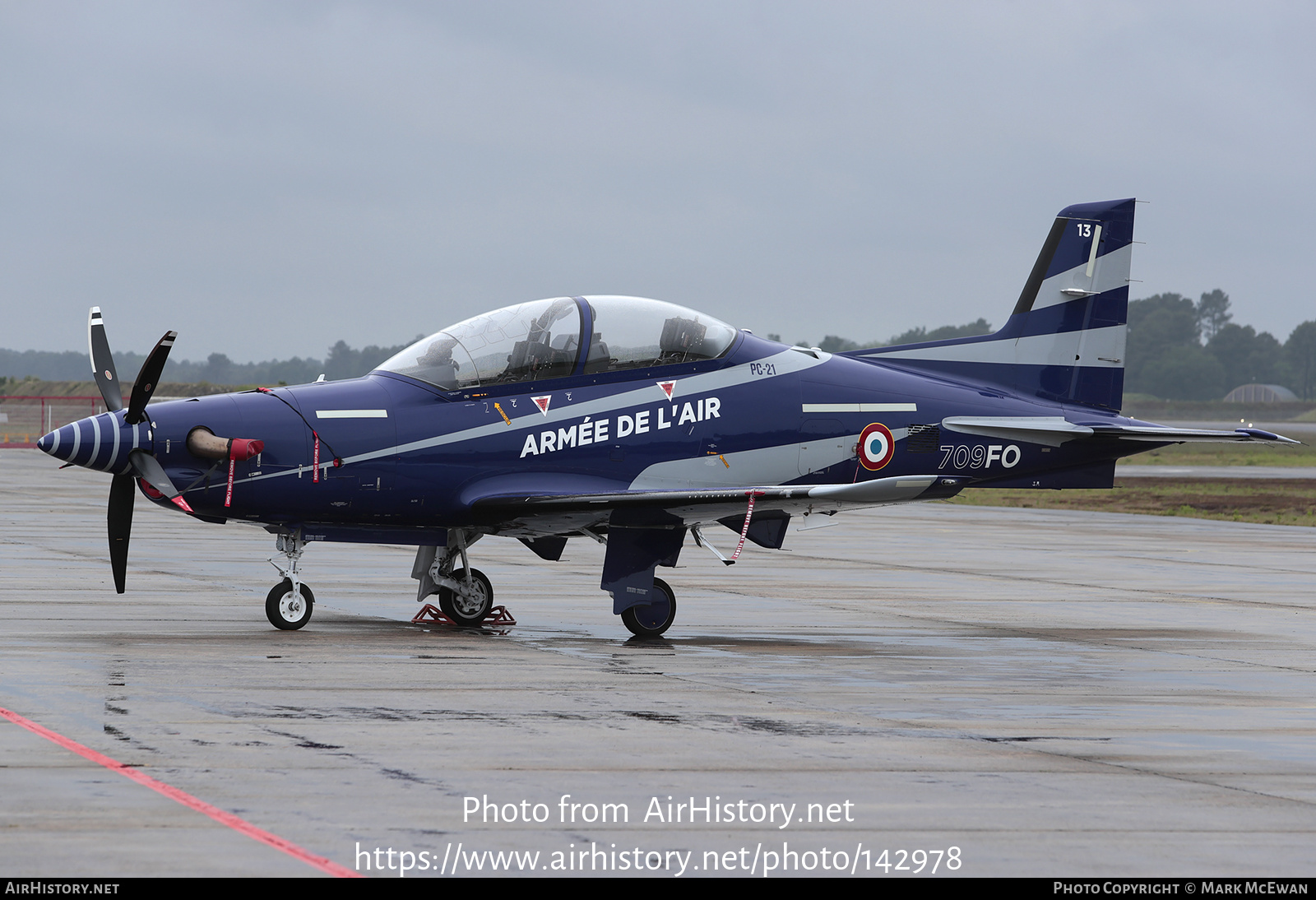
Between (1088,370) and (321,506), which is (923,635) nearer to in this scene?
(1088,370)

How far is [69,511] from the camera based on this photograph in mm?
31922

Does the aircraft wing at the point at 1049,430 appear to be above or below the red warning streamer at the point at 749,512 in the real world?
above

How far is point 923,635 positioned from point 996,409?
2.47 m

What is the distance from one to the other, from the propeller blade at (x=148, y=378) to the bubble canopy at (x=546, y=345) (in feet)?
6.84

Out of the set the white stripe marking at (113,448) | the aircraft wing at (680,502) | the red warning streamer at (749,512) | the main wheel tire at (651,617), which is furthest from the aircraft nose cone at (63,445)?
the red warning streamer at (749,512)

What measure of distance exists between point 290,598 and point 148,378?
2.42 meters

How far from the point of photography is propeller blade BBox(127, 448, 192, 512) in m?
12.4

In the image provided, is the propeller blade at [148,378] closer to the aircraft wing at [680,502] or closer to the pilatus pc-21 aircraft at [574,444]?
the pilatus pc-21 aircraft at [574,444]

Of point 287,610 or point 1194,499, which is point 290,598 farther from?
point 1194,499

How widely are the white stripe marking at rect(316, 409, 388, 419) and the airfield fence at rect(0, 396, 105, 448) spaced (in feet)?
234

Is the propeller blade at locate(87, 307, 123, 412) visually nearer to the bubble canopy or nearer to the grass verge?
the bubble canopy

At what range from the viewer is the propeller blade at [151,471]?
12.4 m

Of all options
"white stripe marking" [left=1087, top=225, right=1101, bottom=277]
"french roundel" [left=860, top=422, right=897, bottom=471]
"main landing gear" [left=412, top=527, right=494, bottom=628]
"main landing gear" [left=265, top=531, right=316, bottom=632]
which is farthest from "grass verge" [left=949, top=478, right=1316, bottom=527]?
"main landing gear" [left=265, top=531, right=316, bottom=632]
